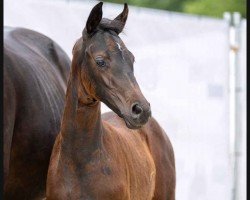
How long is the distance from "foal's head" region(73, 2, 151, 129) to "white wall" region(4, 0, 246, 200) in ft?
10.0

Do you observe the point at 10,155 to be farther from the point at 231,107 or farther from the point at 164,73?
the point at 231,107

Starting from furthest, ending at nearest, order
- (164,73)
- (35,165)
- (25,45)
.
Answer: (164,73), (25,45), (35,165)

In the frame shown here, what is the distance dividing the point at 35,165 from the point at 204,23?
3900 mm

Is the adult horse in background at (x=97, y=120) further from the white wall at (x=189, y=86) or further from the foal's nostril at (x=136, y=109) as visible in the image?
the white wall at (x=189, y=86)

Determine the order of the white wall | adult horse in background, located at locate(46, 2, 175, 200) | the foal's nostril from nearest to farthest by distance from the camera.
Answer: the foal's nostril
adult horse in background, located at locate(46, 2, 175, 200)
the white wall

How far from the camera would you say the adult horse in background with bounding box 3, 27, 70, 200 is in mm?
3738

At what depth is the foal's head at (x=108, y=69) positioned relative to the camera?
11.9 feet

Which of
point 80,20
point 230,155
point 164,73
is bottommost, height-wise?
point 230,155

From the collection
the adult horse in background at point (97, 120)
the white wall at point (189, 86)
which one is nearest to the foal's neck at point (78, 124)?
the adult horse in background at point (97, 120)

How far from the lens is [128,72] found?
3.69 m

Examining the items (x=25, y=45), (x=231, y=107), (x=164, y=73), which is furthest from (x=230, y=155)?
(x=25, y=45)

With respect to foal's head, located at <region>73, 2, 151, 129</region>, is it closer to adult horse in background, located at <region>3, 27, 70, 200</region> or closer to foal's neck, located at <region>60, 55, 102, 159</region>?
foal's neck, located at <region>60, 55, 102, 159</region>

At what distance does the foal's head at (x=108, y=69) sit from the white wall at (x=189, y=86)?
10.0 ft

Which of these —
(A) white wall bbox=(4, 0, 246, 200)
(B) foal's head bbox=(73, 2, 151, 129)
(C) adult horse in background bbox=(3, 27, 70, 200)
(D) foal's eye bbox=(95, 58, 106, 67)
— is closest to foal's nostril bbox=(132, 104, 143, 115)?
Answer: (B) foal's head bbox=(73, 2, 151, 129)
